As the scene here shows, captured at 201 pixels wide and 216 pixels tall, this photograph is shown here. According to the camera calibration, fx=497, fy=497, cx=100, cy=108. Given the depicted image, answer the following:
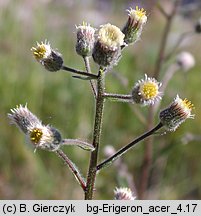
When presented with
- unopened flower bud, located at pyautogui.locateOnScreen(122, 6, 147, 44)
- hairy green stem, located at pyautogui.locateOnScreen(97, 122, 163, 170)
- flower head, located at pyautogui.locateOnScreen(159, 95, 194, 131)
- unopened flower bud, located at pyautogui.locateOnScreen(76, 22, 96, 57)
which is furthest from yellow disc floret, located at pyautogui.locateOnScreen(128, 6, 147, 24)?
hairy green stem, located at pyautogui.locateOnScreen(97, 122, 163, 170)

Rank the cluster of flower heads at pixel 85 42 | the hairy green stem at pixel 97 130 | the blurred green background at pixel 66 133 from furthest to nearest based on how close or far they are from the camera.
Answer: the blurred green background at pixel 66 133, the cluster of flower heads at pixel 85 42, the hairy green stem at pixel 97 130

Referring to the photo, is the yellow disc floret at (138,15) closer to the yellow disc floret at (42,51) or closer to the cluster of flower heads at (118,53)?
the cluster of flower heads at (118,53)

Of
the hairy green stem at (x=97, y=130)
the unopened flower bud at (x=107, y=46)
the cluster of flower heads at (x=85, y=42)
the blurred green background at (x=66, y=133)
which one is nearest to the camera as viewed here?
the unopened flower bud at (x=107, y=46)

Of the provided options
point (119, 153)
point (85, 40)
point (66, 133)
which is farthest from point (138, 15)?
point (66, 133)

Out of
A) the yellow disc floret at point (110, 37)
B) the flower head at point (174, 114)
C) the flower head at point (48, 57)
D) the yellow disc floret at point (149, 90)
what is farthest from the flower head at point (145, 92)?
the flower head at point (48, 57)

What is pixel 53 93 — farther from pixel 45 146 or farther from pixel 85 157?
pixel 45 146

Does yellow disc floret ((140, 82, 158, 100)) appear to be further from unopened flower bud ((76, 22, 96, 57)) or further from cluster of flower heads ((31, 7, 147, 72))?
unopened flower bud ((76, 22, 96, 57))
